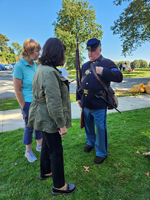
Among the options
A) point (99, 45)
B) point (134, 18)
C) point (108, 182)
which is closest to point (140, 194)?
point (108, 182)

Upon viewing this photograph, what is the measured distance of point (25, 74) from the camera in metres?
2.33

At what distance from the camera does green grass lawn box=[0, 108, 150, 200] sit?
79.7 inches

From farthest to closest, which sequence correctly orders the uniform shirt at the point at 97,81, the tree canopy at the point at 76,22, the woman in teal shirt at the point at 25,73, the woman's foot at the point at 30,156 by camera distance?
the tree canopy at the point at 76,22
the woman's foot at the point at 30,156
the woman in teal shirt at the point at 25,73
the uniform shirt at the point at 97,81

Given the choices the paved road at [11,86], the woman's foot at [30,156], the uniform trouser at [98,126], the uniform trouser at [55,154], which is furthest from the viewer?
the paved road at [11,86]

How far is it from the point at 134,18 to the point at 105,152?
14320 millimetres

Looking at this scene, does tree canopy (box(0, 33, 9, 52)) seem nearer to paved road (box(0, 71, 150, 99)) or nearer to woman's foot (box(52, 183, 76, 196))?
paved road (box(0, 71, 150, 99))

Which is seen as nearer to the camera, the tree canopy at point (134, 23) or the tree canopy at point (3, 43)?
the tree canopy at point (134, 23)

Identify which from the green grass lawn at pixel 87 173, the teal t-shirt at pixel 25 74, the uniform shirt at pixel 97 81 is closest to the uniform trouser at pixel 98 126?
the uniform shirt at pixel 97 81

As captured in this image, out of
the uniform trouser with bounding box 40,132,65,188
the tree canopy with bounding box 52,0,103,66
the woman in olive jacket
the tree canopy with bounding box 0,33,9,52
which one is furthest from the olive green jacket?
the tree canopy with bounding box 0,33,9,52

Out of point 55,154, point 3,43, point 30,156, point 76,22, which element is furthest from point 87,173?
point 3,43

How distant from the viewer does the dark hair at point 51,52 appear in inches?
62.5

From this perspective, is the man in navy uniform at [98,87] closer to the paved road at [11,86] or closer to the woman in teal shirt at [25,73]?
the woman in teal shirt at [25,73]

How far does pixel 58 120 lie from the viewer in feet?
5.16

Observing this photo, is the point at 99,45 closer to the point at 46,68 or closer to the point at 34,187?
the point at 46,68
